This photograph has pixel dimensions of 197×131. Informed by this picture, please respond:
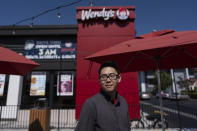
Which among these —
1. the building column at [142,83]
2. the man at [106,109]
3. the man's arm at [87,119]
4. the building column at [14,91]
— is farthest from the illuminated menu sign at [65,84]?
the building column at [142,83]

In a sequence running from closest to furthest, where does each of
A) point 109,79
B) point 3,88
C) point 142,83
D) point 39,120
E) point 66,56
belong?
point 109,79
point 39,120
point 3,88
point 66,56
point 142,83

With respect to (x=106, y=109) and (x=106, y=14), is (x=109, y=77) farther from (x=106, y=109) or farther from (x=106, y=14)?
(x=106, y=14)

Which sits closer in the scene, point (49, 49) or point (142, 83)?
point (49, 49)

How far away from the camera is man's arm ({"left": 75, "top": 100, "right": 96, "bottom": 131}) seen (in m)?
1.10

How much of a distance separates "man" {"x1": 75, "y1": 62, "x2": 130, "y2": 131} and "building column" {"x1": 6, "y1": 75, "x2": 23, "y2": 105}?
10183mm

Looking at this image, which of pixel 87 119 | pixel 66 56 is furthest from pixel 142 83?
pixel 87 119

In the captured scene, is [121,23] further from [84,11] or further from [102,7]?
[84,11]

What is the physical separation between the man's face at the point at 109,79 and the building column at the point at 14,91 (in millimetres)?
10233

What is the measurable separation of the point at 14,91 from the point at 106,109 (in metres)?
10.5

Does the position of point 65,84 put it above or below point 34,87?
above

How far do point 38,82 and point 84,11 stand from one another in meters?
6.81

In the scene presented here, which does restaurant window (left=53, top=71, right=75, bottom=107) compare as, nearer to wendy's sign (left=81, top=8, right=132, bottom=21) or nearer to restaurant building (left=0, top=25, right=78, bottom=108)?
restaurant building (left=0, top=25, right=78, bottom=108)

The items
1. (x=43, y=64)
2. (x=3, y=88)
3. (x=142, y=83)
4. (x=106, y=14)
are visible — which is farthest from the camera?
(x=142, y=83)

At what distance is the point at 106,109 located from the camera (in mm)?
1207
